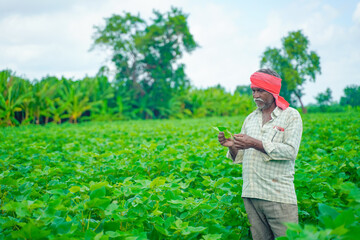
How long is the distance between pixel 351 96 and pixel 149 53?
25.6m

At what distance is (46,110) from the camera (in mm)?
13484

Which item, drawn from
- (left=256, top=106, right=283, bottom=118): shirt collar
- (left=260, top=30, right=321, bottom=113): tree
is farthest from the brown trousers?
(left=260, top=30, right=321, bottom=113): tree

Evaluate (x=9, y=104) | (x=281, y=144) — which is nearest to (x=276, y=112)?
(x=281, y=144)

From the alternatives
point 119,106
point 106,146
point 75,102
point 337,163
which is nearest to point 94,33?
point 119,106

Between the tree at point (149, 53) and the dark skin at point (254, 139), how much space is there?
18.7 m

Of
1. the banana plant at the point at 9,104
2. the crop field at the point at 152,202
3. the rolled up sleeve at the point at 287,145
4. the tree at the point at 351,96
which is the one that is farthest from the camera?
the tree at the point at 351,96

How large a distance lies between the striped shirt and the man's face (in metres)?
0.08

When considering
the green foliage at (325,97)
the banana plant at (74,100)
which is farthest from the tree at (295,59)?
the banana plant at (74,100)

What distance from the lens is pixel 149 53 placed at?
21.4 metres

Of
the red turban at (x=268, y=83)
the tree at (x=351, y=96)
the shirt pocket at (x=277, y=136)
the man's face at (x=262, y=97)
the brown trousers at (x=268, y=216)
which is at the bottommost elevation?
the brown trousers at (x=268, y=216)

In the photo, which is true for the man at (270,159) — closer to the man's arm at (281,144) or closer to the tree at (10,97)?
the man's arm at (281,144)

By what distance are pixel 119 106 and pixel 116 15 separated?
7.62m

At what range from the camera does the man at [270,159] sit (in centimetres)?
183

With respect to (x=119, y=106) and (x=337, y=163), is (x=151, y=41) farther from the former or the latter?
(x=337, y=163)
